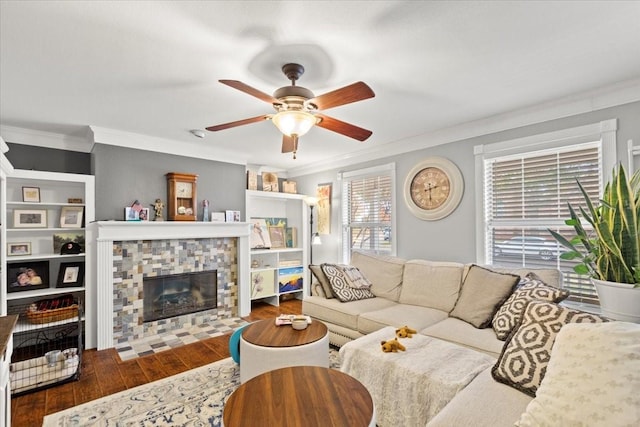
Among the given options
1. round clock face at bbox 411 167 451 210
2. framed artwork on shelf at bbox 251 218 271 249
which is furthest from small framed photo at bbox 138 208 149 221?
round clock face at bbox 411 167 451 210

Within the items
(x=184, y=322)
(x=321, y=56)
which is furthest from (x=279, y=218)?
(x=321, y=56)

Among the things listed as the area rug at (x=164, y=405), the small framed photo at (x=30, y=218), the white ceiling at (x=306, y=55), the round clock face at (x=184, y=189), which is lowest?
the area rug at (x=164, y=405)

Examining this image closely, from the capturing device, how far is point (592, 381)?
1.13 metres

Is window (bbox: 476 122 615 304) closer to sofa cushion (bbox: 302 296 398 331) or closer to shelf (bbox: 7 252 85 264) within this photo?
sofa cushion (bbox: 302 296 398 331)

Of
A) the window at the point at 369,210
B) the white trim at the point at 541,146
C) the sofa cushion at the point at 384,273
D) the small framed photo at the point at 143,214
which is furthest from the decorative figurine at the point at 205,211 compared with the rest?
the white trim at the point at 541,146

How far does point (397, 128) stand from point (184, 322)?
3.64 m

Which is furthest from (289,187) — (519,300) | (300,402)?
(300,402)

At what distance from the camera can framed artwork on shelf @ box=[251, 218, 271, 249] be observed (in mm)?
5368

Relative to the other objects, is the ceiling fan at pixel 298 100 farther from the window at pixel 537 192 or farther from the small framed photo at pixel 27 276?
the small framed photo at pixel 27 276

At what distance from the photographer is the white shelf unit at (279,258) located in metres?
5.08

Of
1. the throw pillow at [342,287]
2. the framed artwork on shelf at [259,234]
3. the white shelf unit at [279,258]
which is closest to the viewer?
the throw pillow at [342,287]

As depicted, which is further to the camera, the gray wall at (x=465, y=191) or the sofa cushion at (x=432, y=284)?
the sofa cushion at (x=432, y=284)

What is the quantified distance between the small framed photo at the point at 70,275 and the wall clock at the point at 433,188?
4.02 m

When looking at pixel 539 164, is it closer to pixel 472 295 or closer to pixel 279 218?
pixel 472 295
